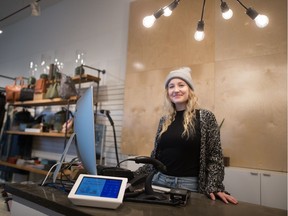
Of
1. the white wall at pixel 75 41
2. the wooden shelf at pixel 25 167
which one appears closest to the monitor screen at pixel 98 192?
the white wall at pixel 75 41

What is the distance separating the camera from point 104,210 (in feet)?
2.56

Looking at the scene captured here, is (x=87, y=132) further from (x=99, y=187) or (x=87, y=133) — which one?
(x=99, y=187)

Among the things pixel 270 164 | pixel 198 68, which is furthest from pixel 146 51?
pixel 270 164

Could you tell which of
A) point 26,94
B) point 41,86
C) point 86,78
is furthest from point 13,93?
point 86,78

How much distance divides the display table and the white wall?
7.69ft

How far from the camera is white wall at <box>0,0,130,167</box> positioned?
3.62 meters

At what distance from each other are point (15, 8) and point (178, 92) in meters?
5.11

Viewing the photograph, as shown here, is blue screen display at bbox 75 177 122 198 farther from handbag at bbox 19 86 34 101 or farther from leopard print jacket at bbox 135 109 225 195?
handbag at bbox 19 86 34 101

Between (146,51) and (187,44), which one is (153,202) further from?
(146,51)

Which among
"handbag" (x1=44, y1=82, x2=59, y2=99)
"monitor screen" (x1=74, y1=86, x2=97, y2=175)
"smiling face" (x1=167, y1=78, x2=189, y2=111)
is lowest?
"monitor screen" (x1=74, y1=86, x2=97, y2=175)

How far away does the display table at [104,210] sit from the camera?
2.56 ft

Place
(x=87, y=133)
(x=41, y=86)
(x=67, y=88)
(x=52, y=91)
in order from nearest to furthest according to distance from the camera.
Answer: (x=87, y=133)
(x=67, y=88)
(x=52, y=91)
(x=41, y=86)

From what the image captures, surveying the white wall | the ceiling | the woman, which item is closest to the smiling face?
the woman

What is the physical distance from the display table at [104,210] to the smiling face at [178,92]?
0.81 m
